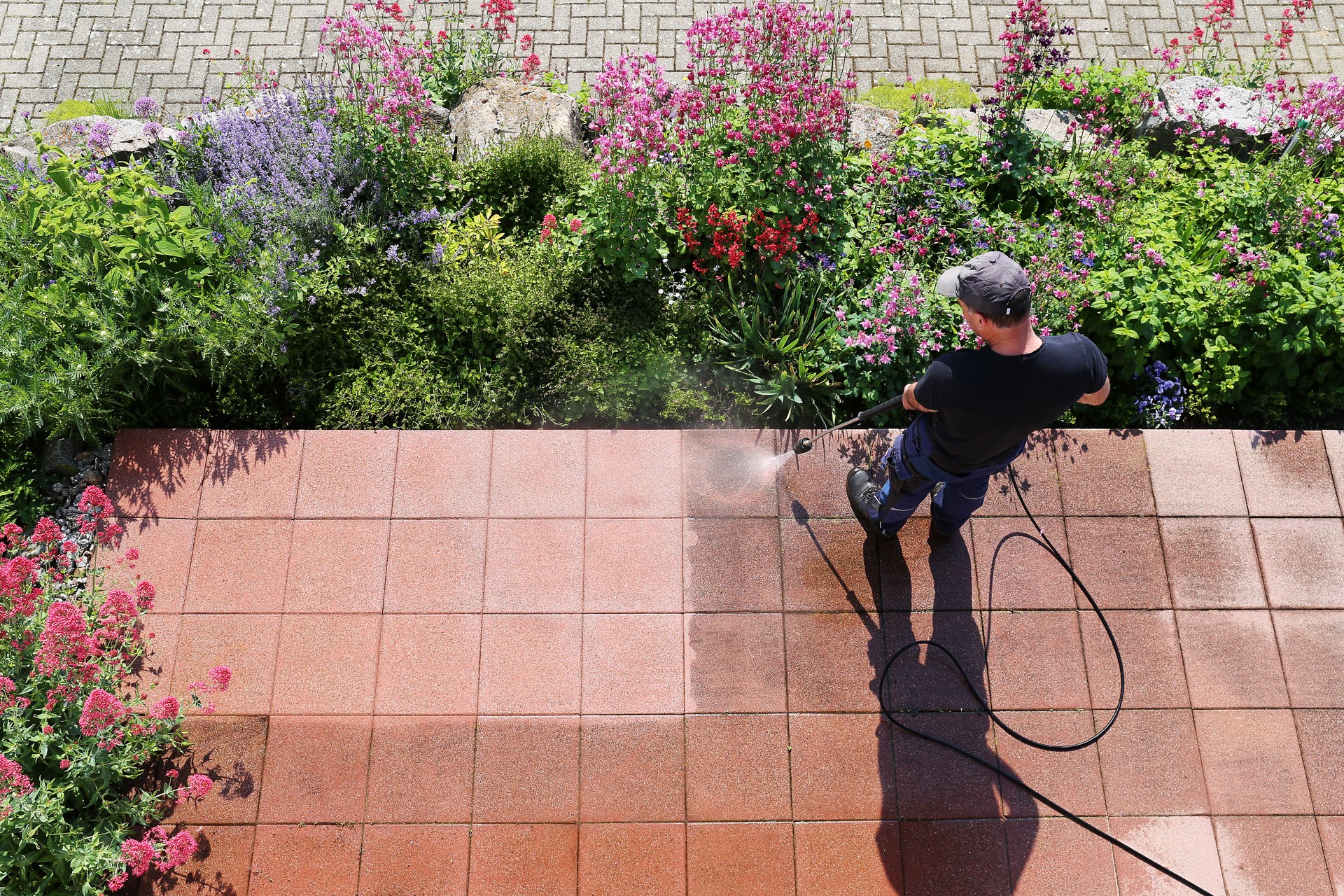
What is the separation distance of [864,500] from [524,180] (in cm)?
312

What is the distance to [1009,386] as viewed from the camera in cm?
334

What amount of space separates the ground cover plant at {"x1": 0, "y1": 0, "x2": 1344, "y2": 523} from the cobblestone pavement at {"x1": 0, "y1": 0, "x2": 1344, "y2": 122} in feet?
4.84

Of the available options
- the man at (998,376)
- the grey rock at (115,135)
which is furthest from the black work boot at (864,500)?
the grey rock at (115,135)

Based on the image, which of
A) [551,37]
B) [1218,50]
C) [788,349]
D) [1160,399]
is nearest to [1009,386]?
[788,349]

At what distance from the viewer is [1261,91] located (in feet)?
19.8

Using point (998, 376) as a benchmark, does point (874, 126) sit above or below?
below

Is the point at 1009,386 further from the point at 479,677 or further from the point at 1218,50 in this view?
the point at 1218,50

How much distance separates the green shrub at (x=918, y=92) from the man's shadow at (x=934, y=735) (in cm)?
366

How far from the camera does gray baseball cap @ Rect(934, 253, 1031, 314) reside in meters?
3.21

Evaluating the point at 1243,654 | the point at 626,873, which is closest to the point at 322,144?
the point at 626,873

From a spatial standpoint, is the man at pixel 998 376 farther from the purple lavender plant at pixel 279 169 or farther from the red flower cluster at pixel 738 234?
the purple lavender plant at pixel 279 169

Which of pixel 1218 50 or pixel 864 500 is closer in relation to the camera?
pixel 864 500

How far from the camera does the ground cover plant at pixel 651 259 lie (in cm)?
464

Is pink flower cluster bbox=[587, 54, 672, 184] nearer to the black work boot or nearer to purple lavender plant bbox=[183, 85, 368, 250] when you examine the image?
purple lavender plant bbox=[183, 85, 368, 250]
